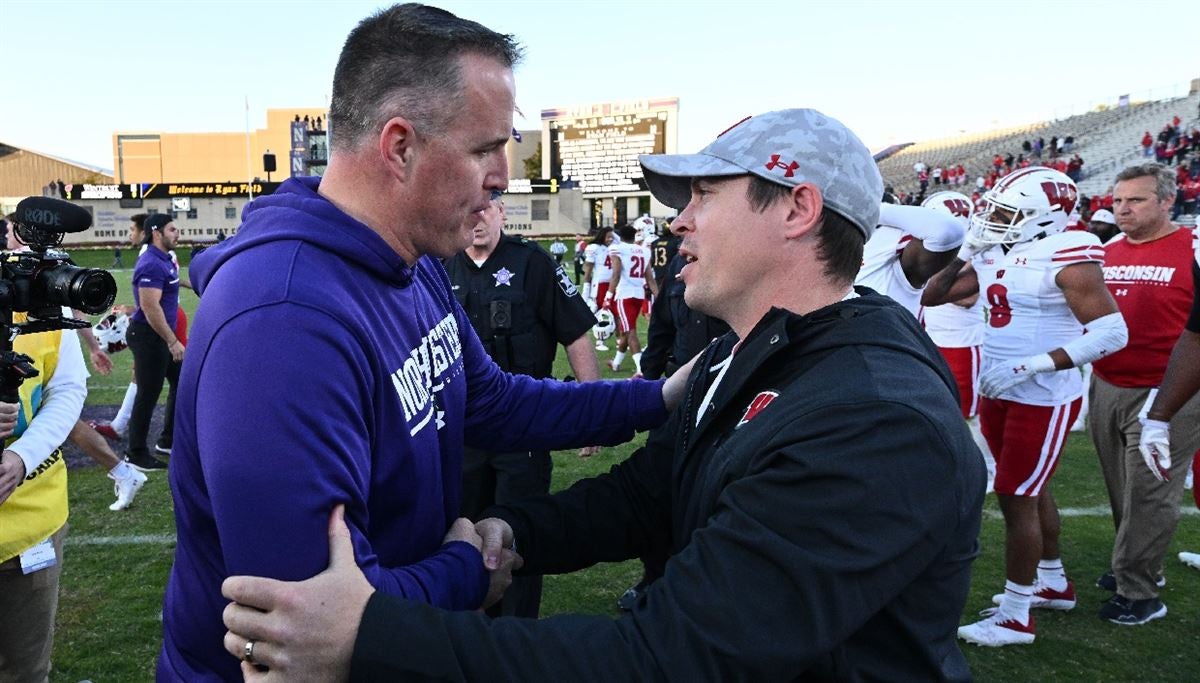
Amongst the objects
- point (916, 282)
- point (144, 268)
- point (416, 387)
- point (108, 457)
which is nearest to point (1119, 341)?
point (916, 282)

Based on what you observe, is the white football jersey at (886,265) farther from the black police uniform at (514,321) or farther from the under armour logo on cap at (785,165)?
the under armour logo on cap at (785,165)

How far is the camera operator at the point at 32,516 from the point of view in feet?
8.91

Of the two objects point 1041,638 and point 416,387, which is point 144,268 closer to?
point 416,387

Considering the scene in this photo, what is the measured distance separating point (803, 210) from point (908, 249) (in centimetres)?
327

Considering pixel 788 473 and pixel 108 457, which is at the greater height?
pixel 788 473

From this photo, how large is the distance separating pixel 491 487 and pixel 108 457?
328cm

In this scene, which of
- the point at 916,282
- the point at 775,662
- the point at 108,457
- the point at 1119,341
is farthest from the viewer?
the point at 108,457

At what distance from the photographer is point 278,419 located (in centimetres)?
122

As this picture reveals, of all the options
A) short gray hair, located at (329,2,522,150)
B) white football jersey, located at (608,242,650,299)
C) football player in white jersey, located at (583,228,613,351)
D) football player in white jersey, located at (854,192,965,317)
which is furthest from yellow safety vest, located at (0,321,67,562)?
football player in white jersey, located at (583,228,613,351)

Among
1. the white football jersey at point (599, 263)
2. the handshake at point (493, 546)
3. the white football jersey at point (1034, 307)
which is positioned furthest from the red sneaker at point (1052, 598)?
the white football jersey at point (599, 263)

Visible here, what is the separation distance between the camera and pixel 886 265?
193 inches

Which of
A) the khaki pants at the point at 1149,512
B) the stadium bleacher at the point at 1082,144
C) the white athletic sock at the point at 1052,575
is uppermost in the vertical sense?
the stadium bleacher at the point at 1082,144

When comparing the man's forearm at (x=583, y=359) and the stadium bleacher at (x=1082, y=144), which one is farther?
the stadium bleacher at (x=1082, y=144)

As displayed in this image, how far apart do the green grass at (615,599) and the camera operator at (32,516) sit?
1.28 meters
